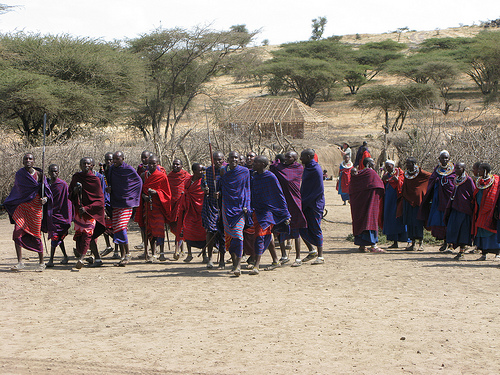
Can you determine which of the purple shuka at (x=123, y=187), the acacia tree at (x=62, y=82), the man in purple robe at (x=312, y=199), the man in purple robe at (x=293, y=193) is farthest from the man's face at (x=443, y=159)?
the acacia tree at (x=62, y=82)

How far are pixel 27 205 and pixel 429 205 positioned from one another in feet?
20.4

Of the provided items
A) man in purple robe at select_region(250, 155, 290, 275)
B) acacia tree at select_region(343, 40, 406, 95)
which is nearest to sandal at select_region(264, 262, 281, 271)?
man in purple robe at select_region(250, 155, 290, 275)

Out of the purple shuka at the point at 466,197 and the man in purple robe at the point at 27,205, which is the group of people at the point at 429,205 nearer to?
the purple shuka at the point at 466,197

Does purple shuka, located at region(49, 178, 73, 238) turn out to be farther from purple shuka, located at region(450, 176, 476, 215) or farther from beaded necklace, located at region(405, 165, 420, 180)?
purple shuka, located at region(450, 176, 476, 215)

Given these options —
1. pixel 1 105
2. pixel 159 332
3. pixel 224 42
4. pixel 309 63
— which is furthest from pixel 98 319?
pixel 309 63

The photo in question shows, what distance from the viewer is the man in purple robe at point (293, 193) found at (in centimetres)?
847

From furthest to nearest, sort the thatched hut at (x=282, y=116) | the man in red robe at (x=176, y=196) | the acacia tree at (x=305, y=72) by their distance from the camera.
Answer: the acacia tree at (x=305, y=72)
the thatched hut at (x=282, y=116)
the man in red robe at (x=176, y=196)

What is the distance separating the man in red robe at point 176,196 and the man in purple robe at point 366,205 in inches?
110

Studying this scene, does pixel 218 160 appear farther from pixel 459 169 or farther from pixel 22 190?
pixel 459 169

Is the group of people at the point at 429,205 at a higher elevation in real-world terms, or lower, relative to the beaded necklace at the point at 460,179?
lower

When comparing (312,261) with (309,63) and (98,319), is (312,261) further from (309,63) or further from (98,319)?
(309,63)

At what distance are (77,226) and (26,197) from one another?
81cm

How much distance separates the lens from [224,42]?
1109 inches

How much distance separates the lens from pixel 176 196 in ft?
30.7
